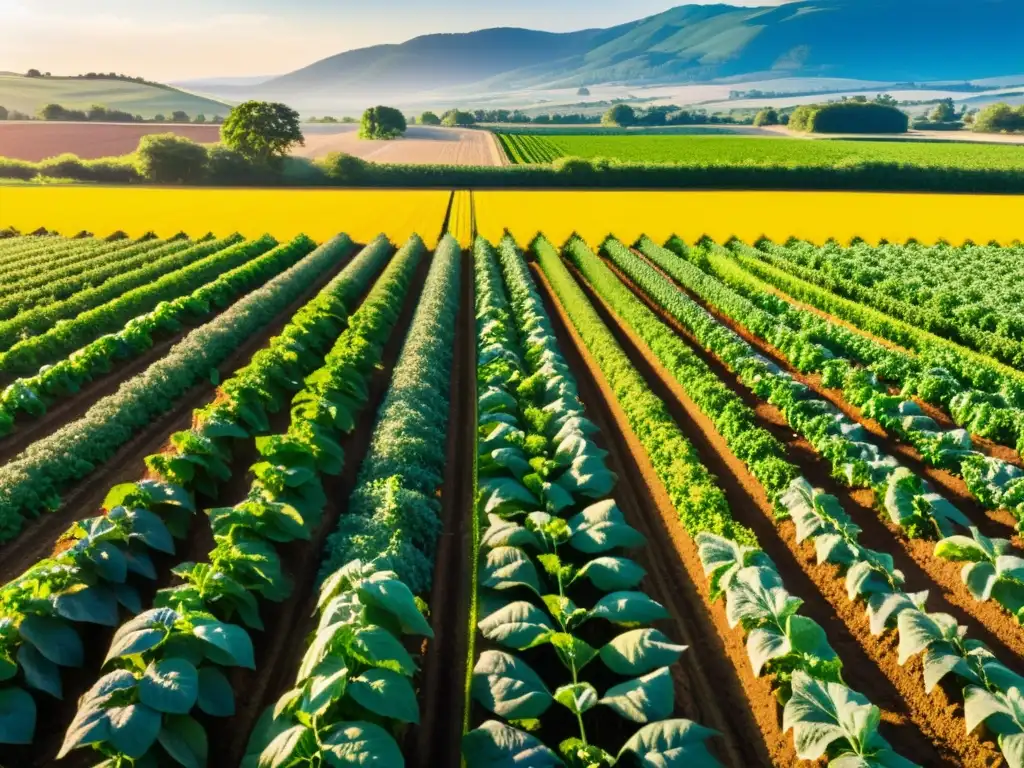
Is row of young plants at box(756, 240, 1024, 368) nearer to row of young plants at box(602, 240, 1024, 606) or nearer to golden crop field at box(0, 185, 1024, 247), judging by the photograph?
row of young plants at box(602, 240, 1024, 606)

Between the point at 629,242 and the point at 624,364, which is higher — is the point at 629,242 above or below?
above

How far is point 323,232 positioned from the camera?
3253 cm

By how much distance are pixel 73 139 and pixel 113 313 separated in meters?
75.4

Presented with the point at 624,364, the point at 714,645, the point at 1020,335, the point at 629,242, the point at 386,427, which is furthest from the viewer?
the point at 629,242

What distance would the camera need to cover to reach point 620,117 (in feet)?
407

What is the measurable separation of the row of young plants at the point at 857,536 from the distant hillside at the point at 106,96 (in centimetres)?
16675

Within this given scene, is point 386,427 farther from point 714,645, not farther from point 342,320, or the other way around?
point 342,320

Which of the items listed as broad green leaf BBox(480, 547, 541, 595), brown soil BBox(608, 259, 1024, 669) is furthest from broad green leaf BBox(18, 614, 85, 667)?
brown soil BBox(608, 259, 1024, 669)

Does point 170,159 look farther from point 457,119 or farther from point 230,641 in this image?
point 457,119

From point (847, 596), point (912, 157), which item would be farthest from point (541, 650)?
point (912, 157)

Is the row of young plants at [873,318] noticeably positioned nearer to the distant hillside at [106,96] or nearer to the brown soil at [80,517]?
the brown soil at [80,517]

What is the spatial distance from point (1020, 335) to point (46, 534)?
22.0 metres

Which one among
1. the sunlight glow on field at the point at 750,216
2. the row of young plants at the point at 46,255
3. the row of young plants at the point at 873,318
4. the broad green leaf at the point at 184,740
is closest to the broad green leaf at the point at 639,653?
the broad green leaf at the point at 184,740

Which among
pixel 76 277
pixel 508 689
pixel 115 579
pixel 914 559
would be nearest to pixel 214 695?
pixel 115 579
